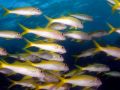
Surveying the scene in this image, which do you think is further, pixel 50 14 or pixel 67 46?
pixel 50 14

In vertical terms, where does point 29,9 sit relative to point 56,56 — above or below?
above

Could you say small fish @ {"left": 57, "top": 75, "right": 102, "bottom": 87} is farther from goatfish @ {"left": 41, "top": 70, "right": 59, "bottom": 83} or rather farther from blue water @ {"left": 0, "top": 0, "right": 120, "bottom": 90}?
blue water @ {"left": 0, "top": 0, "right": 120, "bottom": 90}

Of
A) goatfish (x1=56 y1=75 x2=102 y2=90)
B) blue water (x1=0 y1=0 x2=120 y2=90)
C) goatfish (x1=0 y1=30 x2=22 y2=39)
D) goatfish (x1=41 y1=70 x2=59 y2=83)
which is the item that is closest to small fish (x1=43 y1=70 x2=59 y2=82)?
goatfish (x1=41 y1=70 x2=59 y2=83)

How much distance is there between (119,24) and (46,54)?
2581 cm

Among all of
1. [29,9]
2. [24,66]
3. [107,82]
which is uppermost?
[29,9]

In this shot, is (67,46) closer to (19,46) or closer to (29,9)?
(19,46)

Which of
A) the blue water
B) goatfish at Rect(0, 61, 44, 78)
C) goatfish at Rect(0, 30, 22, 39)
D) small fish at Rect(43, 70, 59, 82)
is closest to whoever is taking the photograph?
goatfish at Rect(0, 61, 44, 78)

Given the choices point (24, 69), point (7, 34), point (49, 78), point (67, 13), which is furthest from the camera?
point (67, 13)

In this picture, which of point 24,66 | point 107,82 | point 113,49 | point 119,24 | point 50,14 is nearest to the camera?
point 24,66

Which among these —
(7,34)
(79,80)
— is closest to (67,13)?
(7,34)

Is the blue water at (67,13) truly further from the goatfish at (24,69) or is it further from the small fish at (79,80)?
the goatfish at (24,69)

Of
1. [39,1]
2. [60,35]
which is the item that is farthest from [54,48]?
[39,1]

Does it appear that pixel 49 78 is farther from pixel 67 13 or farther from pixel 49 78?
pixel 67 13

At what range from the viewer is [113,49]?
542cm
